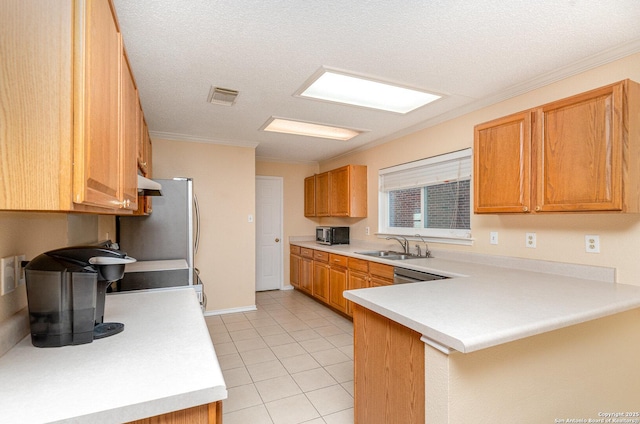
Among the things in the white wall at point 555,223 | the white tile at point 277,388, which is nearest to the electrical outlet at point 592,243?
the white wall at point 555,223

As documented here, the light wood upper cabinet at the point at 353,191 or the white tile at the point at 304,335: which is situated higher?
the light wood upper cabinet at the point at 353,191

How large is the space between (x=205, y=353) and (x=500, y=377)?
120cm

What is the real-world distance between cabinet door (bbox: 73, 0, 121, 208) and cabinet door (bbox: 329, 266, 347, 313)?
10.4ft

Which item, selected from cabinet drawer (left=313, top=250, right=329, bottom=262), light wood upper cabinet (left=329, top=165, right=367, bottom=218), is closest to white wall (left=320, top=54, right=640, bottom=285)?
light wood upper cabinet (left=329, top=165, right=367, bottom=218)

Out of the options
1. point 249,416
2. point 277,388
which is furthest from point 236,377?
point 249,416

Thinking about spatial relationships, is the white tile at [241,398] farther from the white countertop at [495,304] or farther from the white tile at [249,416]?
the white countertop at [495,304]

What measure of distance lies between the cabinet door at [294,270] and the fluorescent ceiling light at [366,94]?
3.02 m

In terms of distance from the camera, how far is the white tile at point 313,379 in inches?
96.3

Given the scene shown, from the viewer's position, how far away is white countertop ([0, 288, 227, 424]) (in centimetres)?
75

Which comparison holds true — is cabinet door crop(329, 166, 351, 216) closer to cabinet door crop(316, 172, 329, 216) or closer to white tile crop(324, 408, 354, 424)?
cabinet door crop(316, 172, 329, 216)

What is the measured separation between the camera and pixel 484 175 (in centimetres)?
243

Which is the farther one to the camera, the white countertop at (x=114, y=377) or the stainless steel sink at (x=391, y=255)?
the stainless steel sink at (x=391, y=255)

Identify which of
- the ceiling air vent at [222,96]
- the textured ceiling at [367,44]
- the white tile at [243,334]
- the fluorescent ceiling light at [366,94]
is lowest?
the white tile at [243,334]

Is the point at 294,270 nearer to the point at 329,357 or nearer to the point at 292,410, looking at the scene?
the point at 329,357
